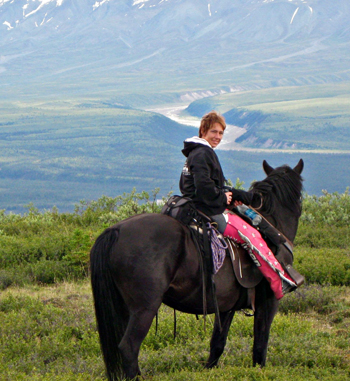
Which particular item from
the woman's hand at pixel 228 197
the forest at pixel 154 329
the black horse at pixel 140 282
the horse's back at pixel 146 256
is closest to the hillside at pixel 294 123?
the forest at pixel 154 329

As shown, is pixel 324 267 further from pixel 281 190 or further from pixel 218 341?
pixel 218 341

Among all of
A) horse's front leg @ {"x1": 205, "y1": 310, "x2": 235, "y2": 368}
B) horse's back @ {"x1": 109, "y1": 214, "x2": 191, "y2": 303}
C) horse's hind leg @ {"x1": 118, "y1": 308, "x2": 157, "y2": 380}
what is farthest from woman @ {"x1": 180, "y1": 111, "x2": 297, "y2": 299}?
horse's hind leg @ {"x1": 118, "y1": 308, "x2": 157, "y2": 380}

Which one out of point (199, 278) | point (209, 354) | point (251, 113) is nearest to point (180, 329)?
point (209, 354)

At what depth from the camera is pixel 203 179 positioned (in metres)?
4.57

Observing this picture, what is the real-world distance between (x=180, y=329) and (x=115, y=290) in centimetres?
214

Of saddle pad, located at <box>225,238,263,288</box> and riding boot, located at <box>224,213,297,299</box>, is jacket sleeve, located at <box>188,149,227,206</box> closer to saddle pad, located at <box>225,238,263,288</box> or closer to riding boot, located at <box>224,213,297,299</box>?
Answer: riding boot, located at <box>224,213,297,299</box>

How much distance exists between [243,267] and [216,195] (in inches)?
30.7

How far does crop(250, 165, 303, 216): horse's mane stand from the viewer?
210 inches

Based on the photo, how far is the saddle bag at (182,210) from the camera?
184 inches

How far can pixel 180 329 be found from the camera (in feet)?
20.8

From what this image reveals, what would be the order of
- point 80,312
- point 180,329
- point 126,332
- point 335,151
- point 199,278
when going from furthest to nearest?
1. point 335,151
2. point 80,312
3. point 180,329
4. point 199,278
5. point 126,332

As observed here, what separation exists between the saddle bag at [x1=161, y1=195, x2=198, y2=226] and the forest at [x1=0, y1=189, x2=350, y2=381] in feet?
4.76

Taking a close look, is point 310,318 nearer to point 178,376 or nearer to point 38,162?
point 178,376

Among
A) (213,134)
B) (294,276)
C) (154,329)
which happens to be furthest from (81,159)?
(294,276)
